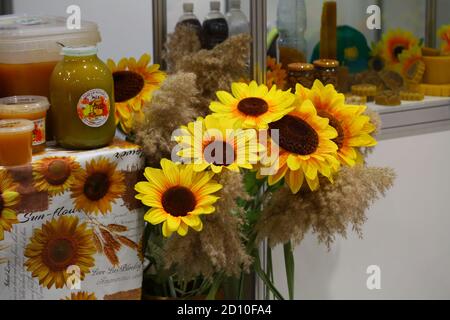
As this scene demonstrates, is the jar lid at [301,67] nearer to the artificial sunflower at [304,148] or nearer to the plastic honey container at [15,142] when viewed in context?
the artificial sunflower at [304,148]

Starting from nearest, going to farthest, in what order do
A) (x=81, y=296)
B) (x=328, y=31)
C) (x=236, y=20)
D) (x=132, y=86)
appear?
(x=81, y=296) → (x=132, y=86) → (x=236, y=20) → (x=328, y=31)

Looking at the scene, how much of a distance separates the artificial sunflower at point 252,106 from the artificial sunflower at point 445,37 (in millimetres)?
961

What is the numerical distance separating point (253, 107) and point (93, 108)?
286 mm

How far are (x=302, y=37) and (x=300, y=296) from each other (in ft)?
2.12

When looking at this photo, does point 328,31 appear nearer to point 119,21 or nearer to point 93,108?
point 119,21

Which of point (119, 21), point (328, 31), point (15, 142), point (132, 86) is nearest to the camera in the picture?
point (15, 142)

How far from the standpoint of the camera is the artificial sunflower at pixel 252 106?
129cm

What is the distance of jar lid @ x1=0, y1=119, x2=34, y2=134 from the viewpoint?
1.20 m

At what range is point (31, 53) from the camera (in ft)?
4.35

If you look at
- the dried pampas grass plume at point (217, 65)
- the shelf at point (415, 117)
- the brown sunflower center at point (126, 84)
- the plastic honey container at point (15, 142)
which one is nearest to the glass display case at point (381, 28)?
the shelf at point (415, 117)

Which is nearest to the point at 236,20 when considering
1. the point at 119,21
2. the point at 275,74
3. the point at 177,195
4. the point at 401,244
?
the point at 275,74

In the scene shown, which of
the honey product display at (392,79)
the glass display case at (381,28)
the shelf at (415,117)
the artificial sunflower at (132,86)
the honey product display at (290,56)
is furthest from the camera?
the honey product display at (392,79)

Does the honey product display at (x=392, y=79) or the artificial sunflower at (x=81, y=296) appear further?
the honey product display at (x=392, y=79)

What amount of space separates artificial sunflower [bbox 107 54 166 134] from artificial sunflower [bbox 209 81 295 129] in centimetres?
16
